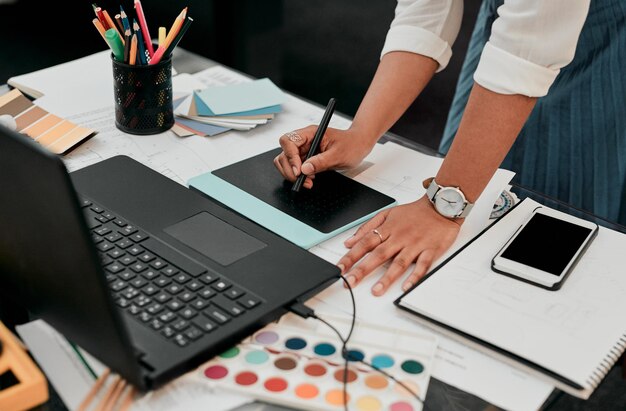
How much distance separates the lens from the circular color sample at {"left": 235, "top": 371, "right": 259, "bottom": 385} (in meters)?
0.66

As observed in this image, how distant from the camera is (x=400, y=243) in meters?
0.88

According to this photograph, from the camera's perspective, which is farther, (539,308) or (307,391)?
(539,308)

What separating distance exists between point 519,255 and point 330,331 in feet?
0.86

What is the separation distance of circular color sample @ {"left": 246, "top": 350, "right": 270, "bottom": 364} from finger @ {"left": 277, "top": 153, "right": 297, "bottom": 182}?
35 cm

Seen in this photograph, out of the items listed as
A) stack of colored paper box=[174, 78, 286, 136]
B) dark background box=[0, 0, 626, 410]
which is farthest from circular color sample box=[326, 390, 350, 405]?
dark background box=[0, 0, 626, 410]

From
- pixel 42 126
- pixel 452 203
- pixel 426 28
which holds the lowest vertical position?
pixel 42 126

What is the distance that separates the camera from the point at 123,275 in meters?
0.73

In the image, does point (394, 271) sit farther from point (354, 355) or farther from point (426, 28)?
point (426, 28)

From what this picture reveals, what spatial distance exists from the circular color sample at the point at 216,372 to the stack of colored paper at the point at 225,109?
0.55 meters

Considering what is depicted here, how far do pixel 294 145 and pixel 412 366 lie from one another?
16.7 inches

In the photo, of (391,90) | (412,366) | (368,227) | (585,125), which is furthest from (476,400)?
(585,125)

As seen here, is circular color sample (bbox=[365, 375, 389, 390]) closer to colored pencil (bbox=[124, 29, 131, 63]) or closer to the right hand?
the right hand

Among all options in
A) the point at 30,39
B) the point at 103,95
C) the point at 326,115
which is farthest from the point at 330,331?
the point at 30,39

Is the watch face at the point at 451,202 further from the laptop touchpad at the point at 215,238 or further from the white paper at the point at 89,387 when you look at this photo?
the white paper at the point at 89,387
